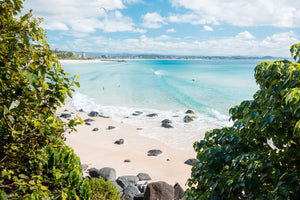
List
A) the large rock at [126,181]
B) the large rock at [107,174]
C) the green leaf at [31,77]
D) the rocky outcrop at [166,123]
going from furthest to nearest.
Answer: the rocky outcrop at [166,123] → the large rock at [107,174] → the large rock at [126,181] → the green leaf at [31,77]

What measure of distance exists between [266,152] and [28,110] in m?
3.36

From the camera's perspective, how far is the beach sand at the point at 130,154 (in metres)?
13.5

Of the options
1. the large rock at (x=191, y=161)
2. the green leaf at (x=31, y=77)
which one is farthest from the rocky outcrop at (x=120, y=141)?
the green leaf at (x=31, y=77)

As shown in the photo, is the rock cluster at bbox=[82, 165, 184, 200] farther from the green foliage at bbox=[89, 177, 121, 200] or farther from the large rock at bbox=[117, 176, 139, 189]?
the green foliage at bbox=[89, 177, 121, 200]

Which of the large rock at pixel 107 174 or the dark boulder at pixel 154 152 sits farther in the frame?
the dark boulder at pixel 154 152

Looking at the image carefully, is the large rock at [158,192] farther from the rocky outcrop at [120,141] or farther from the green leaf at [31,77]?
the rocky outcrop at [120,141]

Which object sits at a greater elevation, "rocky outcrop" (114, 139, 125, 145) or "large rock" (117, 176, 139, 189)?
"large rock" (117, 176, 139, 189)

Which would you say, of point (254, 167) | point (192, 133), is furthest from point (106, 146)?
point (254, 167)

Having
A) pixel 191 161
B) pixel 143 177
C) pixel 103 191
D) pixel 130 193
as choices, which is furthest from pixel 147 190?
pixel 191 161

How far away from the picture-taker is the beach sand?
13.5 m

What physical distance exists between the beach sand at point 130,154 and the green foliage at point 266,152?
8.82 m

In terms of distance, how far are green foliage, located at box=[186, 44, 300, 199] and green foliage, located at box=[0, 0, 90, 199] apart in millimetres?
2356

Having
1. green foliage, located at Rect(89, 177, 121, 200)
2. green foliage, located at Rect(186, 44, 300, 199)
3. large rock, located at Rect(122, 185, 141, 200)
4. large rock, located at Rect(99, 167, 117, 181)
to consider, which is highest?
green foliage, located at Rect(186, 44, 300, 199)

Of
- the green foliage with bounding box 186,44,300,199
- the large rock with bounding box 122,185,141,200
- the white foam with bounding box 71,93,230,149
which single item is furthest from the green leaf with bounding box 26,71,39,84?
the white foam with bounding box 71,93,230,149
